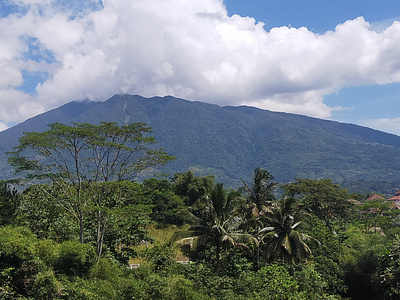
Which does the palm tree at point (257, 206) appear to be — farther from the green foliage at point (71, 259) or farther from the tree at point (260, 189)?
the green foliage at point (71, 259)

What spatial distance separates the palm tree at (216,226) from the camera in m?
16.3

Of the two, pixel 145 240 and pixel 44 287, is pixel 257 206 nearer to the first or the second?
pixel 145 240

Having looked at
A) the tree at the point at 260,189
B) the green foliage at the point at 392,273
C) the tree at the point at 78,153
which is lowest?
the green foliage at the point at 392,273

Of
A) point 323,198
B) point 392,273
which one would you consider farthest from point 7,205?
point 323,198

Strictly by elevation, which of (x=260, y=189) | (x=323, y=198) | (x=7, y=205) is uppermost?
(x=260, y=189)

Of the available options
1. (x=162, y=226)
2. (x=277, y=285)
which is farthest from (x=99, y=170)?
(x=162, y=226)

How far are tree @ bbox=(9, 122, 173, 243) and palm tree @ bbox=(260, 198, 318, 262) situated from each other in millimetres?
7353

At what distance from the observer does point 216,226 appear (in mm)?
16125

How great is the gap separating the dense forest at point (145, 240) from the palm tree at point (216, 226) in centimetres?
6

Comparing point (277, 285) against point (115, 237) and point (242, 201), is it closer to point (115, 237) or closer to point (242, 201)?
point (242, 201)

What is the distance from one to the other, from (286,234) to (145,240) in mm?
8447

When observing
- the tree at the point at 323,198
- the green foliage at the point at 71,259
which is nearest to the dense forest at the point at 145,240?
the green foliage at the point at 71,259

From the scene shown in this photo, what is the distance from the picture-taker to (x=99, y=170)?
692 inches

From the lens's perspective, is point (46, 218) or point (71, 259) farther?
point (46, 218)
